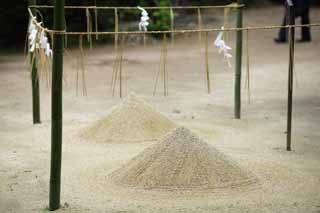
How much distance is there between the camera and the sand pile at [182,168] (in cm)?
466

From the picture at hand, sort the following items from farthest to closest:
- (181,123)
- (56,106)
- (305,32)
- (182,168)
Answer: (305,32) → (181,123) → (182,168) → (56,106)

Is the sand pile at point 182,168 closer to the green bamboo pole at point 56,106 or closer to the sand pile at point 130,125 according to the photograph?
the green bamboo pole at point 56,106

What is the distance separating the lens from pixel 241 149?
5953mm

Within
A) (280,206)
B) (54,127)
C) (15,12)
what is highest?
(15,12)

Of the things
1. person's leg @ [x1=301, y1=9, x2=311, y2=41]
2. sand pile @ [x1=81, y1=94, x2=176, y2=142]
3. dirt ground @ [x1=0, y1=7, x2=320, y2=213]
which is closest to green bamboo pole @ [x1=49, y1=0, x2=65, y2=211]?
dirt ground @ [x1=0, y1=7, x2=320, y2=213]

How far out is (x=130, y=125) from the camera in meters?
6.33

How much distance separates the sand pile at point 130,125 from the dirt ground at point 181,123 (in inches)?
6.2

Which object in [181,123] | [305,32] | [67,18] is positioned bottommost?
[181,123]

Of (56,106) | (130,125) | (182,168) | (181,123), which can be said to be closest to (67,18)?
(181,123)

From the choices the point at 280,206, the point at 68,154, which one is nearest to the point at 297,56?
the point at 68,154

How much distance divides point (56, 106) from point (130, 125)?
217cm

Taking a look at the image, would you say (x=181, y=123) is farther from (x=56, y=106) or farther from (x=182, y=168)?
(x=56, y=106)

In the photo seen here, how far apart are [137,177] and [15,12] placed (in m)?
8.30

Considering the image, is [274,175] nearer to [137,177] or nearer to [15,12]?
[137,177]
